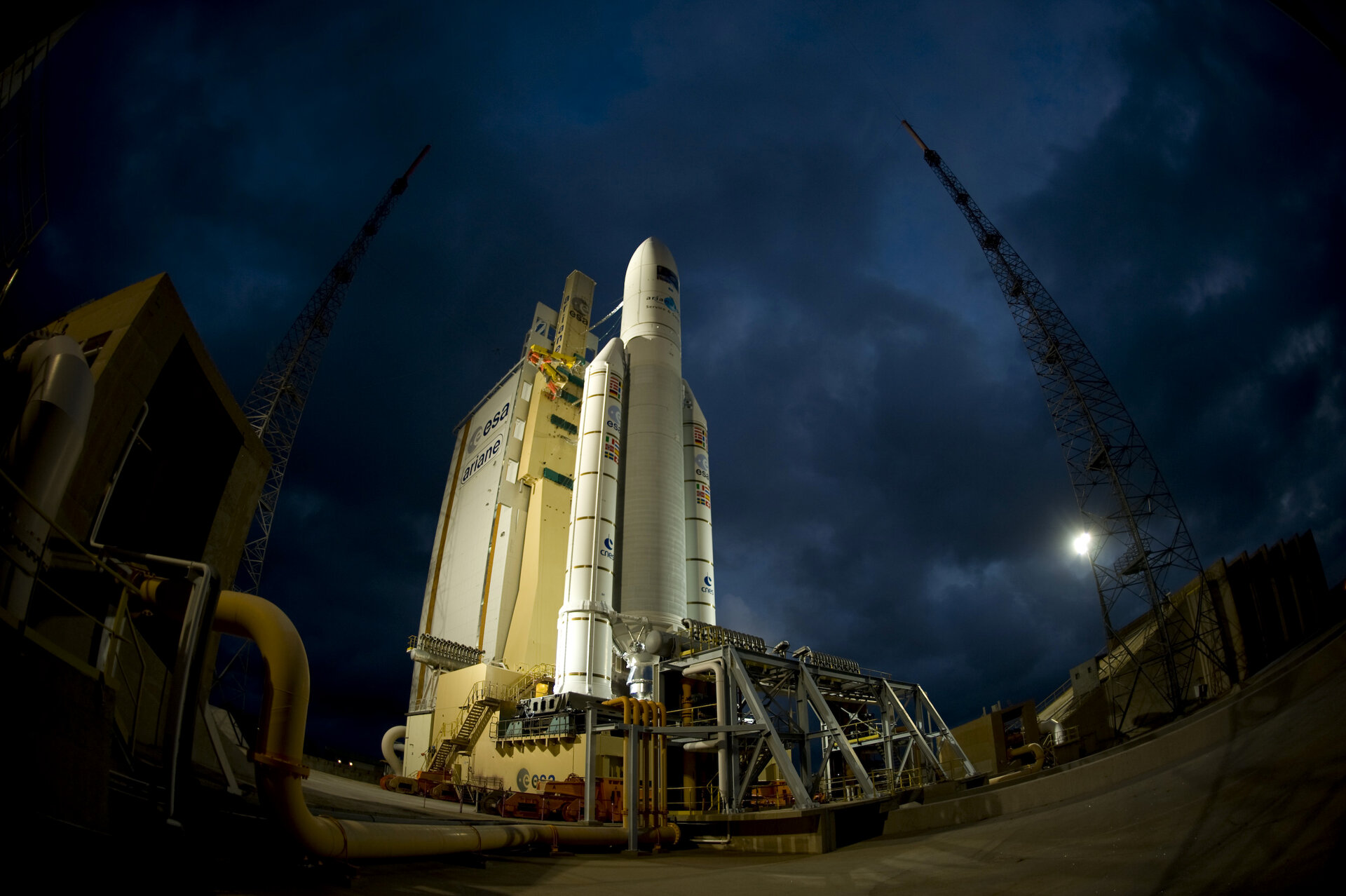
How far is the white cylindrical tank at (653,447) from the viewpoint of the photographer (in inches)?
1104

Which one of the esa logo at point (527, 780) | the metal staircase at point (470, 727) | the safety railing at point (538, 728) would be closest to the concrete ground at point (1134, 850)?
the safety railing at point (538, 728)

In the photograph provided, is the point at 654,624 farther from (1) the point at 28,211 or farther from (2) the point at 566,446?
(1) the point at 28,211

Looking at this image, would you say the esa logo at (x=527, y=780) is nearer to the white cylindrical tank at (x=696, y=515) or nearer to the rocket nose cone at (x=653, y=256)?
the white cylindrical tank at (x=696, y=515)

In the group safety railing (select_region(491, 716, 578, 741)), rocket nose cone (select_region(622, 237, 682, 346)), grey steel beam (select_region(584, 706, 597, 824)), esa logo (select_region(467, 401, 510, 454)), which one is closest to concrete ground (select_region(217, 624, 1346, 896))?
grey steel beam (select_region(584, 706, 597, 824))

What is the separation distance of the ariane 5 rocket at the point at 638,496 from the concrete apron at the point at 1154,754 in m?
13.1

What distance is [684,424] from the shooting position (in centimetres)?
3581

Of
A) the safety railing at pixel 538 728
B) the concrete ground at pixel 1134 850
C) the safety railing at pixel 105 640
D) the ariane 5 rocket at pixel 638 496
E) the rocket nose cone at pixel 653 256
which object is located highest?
the rocket nose cone at pixel 653 256

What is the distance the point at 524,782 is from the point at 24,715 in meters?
23.4

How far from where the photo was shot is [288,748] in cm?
786

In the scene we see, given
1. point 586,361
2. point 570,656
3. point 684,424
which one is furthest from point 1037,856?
point 586,361

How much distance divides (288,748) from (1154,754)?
12772mm

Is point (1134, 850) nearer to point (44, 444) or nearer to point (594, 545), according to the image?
point (44, 444)

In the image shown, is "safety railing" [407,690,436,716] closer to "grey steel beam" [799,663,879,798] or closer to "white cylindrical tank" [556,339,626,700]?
"white cylindrical tank" [556,339,626,700]

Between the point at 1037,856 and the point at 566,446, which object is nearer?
the point at 1037,856
